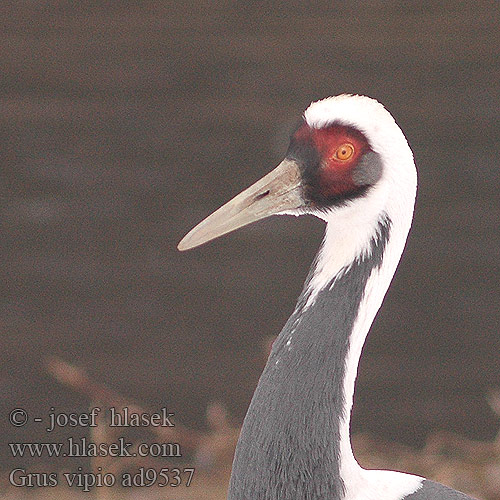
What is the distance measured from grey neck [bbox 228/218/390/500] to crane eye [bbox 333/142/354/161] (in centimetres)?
13

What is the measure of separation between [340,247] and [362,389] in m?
2.20

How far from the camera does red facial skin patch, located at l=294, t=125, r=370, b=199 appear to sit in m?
1.61

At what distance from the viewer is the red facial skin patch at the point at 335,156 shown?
5.27ft

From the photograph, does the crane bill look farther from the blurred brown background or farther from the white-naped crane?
the blurred brown background

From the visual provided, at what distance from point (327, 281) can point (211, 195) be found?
86.6 inches

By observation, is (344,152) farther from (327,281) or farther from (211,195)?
(211,195)

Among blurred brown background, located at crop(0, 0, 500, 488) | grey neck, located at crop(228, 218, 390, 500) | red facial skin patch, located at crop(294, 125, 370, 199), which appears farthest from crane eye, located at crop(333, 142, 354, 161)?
blurred brown background, located at crop(0, 0, 500, 488)

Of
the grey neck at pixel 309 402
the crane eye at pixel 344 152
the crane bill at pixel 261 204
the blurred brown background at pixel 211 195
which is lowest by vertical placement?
the grey neck at pixel 309 402

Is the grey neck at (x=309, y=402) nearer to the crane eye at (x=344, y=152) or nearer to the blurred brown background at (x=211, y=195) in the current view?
the crane eye at (x=344, y=152)

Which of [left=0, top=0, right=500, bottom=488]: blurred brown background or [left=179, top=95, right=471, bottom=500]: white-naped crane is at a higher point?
[left=0, top=0, right=500, bottom=488]: blurred brown background

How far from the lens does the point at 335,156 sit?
5.30 feet

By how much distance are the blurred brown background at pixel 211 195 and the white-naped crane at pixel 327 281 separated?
2061 mm

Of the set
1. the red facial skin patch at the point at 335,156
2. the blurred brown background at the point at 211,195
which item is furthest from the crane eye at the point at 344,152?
the blurred brown background at the point at 211,195

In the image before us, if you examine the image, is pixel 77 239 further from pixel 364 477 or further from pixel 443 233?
pixel 364 477
